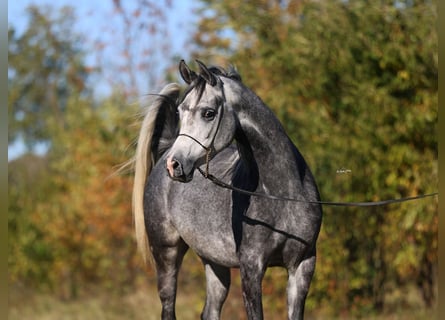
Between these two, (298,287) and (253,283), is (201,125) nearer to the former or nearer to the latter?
(253,283)

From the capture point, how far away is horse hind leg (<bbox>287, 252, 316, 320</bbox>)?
5.09 meters

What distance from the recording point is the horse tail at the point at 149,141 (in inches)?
263

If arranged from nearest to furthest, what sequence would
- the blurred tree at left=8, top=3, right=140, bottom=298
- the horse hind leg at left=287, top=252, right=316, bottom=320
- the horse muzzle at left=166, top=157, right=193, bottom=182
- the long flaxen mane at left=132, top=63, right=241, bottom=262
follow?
1. the horse muzzle at left=166, top=157, right=193, bottom=182
2. the horse hind leg at left=287, top=252, right=316, bottom=320
3. the long flaxen mane at left=132, top=63, right=241, bottom=262
4. the blurred tree at left=8, top=3, right=140, bottom=298

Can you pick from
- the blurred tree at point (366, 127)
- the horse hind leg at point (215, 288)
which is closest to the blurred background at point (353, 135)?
the blurred tree at point (366, 127)

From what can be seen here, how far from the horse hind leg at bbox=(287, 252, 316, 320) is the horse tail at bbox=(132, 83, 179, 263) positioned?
1.89 m

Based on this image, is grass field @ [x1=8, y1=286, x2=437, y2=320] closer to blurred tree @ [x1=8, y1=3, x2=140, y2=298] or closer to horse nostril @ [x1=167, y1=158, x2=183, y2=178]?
blurred tree @ [x1=8, y1=3, x2=140, y2=298]

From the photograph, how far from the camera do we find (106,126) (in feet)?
48.3

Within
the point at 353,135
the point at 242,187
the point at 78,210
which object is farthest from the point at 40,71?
the point at 242,187

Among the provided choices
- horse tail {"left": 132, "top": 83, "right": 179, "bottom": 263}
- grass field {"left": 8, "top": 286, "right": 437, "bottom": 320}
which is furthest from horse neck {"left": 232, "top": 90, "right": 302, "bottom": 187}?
grass field {"left": 8, "top": 286, "right": 437, "bottom": 320}

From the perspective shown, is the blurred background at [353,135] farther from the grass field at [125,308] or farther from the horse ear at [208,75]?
the horse ear at [208,75]

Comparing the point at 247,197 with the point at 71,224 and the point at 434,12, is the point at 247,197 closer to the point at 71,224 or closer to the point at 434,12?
the point at 434,12

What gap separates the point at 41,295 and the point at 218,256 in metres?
11.6

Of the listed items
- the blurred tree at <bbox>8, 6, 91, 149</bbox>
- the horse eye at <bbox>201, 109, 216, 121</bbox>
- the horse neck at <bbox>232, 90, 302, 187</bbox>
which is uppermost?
the horse eye at <bbox>201, 109, 216, 121</bbox>

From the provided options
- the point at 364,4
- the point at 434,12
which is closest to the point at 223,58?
the point at 364,4
